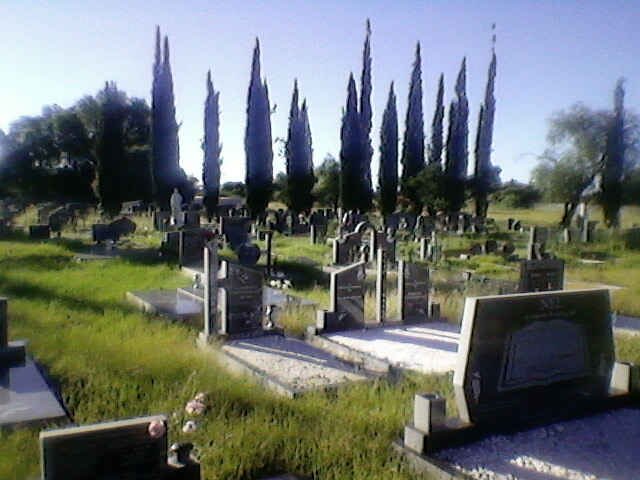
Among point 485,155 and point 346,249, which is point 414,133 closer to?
point 485,155

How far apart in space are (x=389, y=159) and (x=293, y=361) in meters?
33.0

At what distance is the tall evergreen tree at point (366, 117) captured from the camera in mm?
38969

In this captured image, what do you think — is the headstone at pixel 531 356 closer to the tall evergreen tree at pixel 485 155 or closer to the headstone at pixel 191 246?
the headstone at pixel 191 246

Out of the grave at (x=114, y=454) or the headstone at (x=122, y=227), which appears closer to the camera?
the grave at (x=114, y=454)

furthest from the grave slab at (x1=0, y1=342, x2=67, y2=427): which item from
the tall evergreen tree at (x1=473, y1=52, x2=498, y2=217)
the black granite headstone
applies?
the tall evergreen tree at (x1=473, y1=52, x2=498, y2=217)

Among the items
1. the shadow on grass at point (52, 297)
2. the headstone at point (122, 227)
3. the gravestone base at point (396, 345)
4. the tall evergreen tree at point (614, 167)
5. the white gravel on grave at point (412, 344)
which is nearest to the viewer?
the gravestone base at point (396, 345)

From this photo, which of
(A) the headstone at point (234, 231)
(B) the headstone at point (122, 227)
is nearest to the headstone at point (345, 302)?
(A) the headstone at point (234, 231)

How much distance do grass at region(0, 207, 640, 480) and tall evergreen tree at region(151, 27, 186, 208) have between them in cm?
2638

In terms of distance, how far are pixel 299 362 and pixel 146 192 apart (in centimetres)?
3785

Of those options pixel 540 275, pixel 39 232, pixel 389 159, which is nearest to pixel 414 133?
pixel 389 159

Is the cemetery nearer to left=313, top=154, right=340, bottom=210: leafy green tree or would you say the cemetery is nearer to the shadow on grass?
the shadow on grass

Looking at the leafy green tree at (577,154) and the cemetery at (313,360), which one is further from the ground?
the leafy green tree at (577,154)

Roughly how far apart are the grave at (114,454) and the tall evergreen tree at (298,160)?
36.7 metres

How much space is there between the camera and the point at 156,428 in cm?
382
